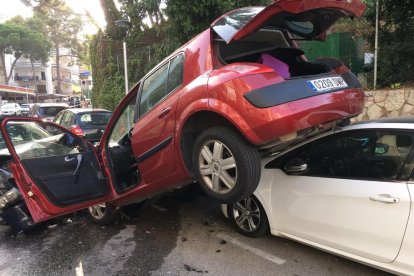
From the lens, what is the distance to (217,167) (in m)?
3.59

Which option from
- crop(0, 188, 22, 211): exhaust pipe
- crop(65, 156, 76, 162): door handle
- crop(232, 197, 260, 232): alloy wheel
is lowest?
crop(232, 197, 260, 232): alloy wheel

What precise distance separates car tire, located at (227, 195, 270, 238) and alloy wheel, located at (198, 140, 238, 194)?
0.83 meters

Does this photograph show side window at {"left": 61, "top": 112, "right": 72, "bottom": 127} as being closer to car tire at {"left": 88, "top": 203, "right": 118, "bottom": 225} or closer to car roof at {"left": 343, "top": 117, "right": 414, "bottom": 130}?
car tire at {"left": 88, "top": 203, "right": 118, "bottom": 225}

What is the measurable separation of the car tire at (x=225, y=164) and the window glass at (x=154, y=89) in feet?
3.03

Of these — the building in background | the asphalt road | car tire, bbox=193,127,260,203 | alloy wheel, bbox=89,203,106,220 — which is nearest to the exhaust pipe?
the asphalt road

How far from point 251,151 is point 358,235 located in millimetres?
1095

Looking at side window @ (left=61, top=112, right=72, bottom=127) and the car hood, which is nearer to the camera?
the car hood

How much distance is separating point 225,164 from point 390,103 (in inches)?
218

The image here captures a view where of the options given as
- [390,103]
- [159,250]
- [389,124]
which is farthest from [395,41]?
[159,250]

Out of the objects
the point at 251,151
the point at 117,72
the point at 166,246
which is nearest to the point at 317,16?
the point at 251,151

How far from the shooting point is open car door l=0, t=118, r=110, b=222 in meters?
4.50

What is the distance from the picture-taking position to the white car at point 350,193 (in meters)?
Answer: 3.15

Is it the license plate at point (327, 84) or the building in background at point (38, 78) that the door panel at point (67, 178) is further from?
the building in background at point (38, 78)

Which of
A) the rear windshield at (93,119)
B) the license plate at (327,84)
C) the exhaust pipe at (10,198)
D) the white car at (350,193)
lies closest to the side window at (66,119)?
the rear windshield at (93,119)
